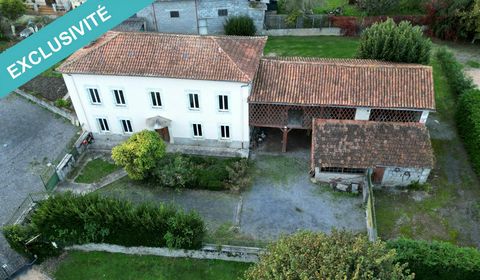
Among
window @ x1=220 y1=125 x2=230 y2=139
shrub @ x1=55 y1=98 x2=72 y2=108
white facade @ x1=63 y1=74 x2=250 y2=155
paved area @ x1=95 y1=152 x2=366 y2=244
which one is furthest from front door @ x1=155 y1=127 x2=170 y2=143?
shrub @ x1=55 y1=98 x2=72 y2=108

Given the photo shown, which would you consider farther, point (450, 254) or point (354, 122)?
point (354, 122)

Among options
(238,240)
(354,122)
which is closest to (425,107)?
(354,122)

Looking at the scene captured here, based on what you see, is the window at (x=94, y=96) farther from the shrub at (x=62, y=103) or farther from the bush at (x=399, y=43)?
the bush at (x=399, y=43)

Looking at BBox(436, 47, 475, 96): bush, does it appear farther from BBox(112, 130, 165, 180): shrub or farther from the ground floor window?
BBox(112, 130, 165, 180): shrub

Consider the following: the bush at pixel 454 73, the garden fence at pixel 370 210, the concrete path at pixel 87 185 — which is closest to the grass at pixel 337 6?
the bush at pixel 454 73

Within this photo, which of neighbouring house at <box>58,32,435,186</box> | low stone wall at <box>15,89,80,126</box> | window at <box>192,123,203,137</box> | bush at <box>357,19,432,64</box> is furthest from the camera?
low stone wall at <box>15,89,80,126</box>

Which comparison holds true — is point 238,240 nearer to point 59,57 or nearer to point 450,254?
point 450,254
